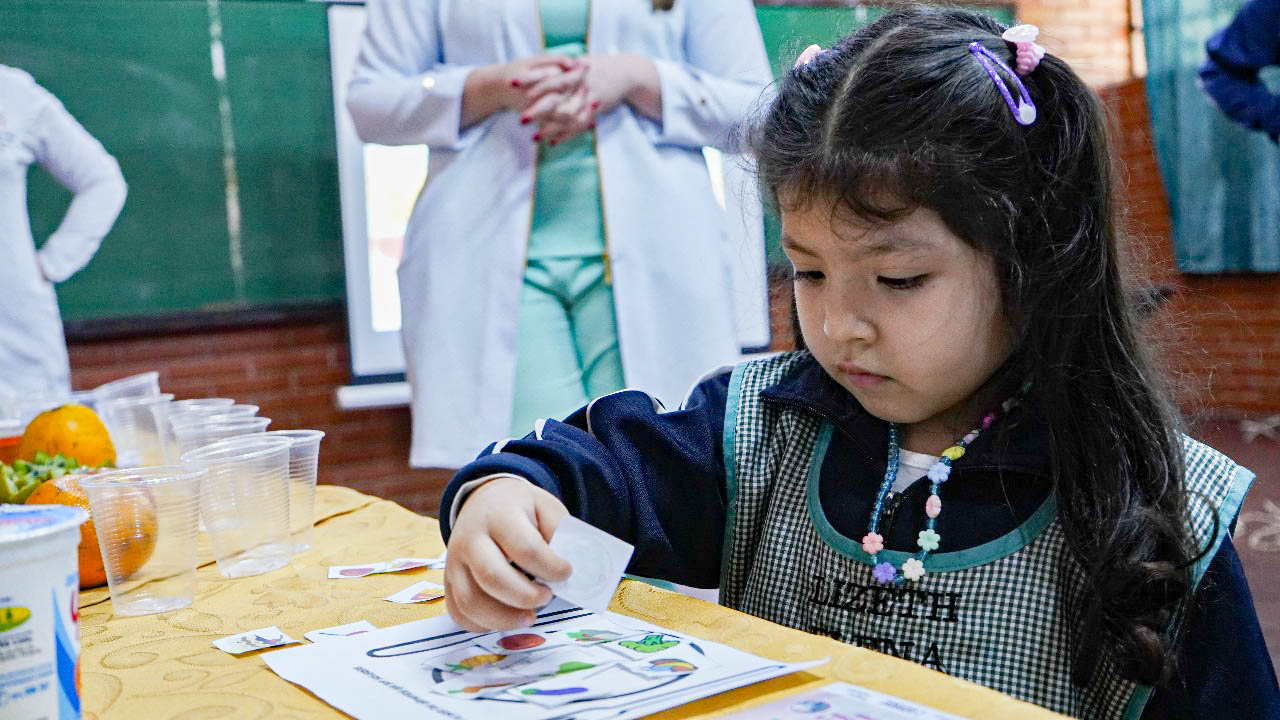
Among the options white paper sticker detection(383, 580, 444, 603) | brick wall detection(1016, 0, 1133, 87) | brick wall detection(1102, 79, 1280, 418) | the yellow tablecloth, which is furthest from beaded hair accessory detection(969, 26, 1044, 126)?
brick wall detection(1016, 0, 1133, 87)

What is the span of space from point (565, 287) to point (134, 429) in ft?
2.31

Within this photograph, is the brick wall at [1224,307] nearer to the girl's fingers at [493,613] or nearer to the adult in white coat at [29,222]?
the adult in white coat at [29,222]

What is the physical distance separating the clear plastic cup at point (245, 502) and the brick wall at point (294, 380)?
278 centimetres

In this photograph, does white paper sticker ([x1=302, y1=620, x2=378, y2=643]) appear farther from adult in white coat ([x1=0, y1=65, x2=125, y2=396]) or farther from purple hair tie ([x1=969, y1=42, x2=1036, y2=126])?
adult in white coat ([x1=0, y1=65, x2=125, y2=396])

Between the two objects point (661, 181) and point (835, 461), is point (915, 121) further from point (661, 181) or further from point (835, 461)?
point (661, 181)

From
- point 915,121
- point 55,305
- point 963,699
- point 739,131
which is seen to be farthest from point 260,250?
point 963,699

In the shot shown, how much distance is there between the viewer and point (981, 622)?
0.91m

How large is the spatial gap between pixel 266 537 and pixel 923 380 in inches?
24.4

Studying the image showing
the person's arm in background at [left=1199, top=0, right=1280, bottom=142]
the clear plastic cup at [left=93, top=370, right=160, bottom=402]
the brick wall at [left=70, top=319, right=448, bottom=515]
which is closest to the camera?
the clear plastic cup at [left=93, top=370, right=160, bottom=402]

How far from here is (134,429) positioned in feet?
4.76

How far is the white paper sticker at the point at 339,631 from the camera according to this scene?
79cm

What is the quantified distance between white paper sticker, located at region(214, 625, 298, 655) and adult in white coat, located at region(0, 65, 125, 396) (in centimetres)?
260

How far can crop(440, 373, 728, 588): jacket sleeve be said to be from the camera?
970mm

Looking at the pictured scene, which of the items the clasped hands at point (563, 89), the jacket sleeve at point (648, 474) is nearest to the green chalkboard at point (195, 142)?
the clasped hands at point (563, 89)
